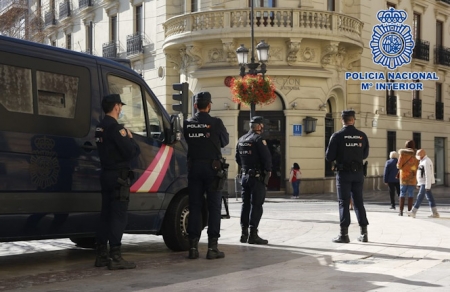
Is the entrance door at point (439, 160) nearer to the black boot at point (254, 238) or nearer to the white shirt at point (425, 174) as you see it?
the white shirt at point (425, 174)

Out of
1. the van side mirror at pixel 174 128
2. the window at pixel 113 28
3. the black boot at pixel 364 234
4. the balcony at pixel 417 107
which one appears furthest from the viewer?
the balcony at pixel 417 107

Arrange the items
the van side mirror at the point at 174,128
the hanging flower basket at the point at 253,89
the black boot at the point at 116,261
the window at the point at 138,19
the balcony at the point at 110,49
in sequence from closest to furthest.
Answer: the black boot at the point at 116,261, the van side mirror at the point at 174,128, the hanging flower basket at the point at 253,89, the window at the point at 138,19, the balcony at the point at 110,49

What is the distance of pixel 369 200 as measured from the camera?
25109mm

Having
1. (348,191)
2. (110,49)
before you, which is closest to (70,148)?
(348,191)

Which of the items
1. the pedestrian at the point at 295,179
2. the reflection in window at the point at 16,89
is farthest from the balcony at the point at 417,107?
the reflection in window at the point at 16,89

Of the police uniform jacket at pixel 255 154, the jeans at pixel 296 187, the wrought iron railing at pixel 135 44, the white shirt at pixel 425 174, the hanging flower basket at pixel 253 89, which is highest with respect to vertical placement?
the wrought iron railing at pixel 135 44

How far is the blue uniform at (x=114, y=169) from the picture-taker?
786 centimetres

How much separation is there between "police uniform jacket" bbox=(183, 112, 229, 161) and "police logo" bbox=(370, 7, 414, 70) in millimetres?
24902

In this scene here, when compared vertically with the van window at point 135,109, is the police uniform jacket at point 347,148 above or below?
below

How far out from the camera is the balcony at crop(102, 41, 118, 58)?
3389cm

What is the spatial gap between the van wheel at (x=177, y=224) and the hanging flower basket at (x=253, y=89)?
45.4 feet

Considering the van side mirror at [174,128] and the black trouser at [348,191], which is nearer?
the van side mirror at [174,128]

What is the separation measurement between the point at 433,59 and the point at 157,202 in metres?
30.3

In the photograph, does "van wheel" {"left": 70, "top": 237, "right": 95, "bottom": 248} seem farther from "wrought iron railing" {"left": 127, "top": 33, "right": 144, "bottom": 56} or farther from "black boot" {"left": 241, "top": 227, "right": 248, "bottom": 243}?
"wrought iron railing" {"left": 127, "top": 33, "right": 144, "bottom": 56}
